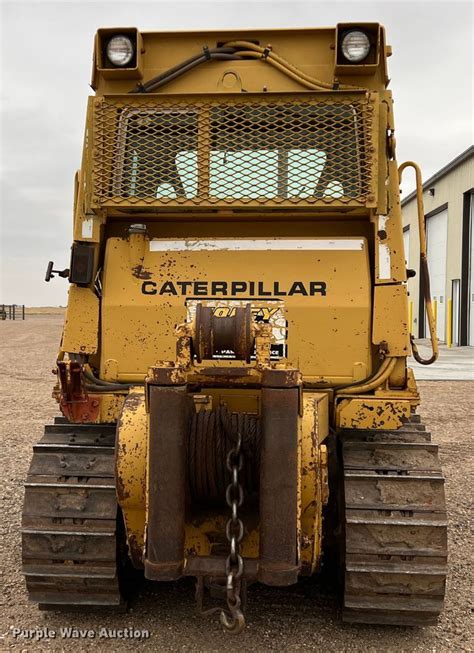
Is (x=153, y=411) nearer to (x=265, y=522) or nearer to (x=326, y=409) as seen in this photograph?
(x=265, y=522)

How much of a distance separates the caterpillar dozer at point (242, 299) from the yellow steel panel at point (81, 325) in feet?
0.04

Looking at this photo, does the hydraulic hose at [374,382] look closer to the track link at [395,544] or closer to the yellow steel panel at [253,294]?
the yellow steel panel at [253,294]

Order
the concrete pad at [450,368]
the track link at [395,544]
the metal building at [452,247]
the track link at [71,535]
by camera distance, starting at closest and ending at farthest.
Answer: the track link at [395,544] < the track link at [71,535] < the concrete pad at [450,368] < the metal building at [452,247]

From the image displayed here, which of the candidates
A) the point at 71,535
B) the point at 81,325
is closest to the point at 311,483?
the point at 71,535

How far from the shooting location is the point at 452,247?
2533 cm

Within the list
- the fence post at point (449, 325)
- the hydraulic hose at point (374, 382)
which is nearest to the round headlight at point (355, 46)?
the hydraulic hose at point (374, 382)

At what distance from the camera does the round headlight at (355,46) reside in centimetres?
396

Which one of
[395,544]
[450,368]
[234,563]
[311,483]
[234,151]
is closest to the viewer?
[234,563]

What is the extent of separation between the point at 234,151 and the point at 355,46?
0.95 metres

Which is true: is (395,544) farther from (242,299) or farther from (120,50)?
(120,50)

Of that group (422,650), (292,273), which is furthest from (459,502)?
(292,273)

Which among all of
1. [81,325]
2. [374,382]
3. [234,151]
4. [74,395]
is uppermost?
[234,151]

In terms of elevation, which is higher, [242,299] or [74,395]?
[242,299]

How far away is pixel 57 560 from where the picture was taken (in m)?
3.52
